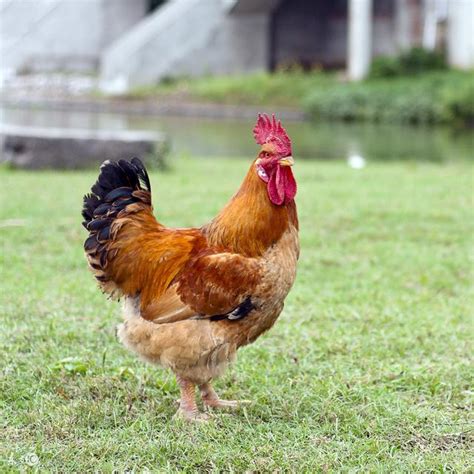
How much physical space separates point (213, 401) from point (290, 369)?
657 millimetres

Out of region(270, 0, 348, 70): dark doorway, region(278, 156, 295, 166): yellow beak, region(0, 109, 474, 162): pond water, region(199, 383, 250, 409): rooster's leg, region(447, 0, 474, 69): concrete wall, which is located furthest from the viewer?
region(270, 0, 348, 70): dark doorway

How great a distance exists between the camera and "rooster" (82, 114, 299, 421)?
409cm

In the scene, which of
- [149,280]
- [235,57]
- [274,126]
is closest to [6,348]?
[149,280]

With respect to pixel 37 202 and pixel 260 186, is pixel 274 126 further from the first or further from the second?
pixel 37 202

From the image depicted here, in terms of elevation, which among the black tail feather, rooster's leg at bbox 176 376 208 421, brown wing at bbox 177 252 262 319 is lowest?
rooster's leg at bbox 176 376 208 421

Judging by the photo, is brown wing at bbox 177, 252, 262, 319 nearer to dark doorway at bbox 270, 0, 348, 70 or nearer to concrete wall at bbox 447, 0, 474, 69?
concrete wall at bbox 447, 0, 474, 69

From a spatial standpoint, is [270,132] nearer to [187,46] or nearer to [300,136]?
[300,136]

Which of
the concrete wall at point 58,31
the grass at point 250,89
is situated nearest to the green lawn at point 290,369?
the grass at point 250,89

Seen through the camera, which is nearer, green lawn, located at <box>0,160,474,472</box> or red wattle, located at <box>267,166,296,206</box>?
green lawn, located at <box>0,160,474,472</box>

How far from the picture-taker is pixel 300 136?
21938 mm

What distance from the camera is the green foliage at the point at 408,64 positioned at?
1190 inches

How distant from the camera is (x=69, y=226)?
834 centimetres

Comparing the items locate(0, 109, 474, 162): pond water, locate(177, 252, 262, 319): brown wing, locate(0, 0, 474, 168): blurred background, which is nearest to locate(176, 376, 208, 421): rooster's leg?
locate(177, 252, 262, 319): brown wing

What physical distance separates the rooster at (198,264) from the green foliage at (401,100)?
22124 mm
